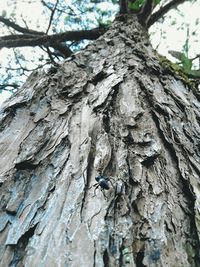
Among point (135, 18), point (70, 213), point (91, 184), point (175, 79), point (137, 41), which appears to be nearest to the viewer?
point (70, 213)

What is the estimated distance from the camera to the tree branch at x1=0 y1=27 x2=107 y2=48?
3566mm

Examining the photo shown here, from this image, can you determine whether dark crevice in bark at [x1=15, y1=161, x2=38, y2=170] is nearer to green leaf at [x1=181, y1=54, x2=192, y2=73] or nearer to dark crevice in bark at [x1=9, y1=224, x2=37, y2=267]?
dark crevice in bark at [x1=9, y1=224, x2=37, y2=267]

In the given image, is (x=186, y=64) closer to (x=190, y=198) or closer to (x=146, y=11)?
(x=146, y=11)

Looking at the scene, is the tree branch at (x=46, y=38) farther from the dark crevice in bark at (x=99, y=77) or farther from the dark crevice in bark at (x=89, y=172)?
the dark crevice in bark at (x=89, y=172)

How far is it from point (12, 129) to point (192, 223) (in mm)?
886

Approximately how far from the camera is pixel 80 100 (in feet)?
5.44

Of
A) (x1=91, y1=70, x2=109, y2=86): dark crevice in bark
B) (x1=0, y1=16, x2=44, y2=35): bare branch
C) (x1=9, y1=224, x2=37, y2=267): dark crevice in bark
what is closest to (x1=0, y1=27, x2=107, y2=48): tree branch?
(x1=0, y1=16, x2=44, y2=35): bare branch

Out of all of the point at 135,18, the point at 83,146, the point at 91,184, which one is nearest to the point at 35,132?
the point at 83,146

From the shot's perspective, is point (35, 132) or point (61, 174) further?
point (35, 132)

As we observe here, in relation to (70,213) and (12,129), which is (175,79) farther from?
(70,213)

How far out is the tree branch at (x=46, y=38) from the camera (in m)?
3.57

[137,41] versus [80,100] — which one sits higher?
[137,41]

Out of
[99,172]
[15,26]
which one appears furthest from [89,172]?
[15,26]

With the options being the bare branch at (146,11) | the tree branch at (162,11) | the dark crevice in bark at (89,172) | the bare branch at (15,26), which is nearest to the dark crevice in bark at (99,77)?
the dark crevice in bark at (89,172)
